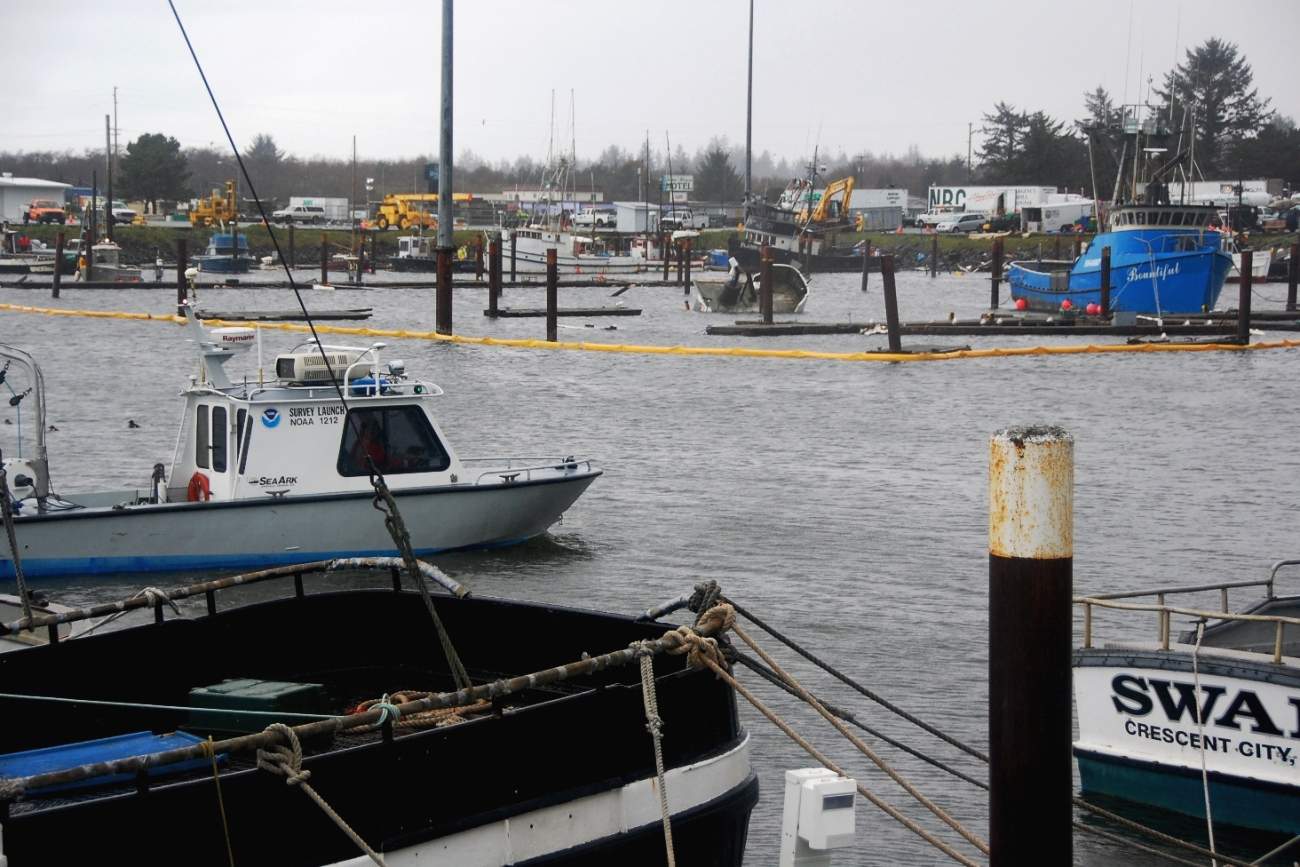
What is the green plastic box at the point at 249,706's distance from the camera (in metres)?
6.37

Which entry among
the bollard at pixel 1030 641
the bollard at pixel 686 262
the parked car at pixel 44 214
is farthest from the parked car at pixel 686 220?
the bollard at pixel 1030 641

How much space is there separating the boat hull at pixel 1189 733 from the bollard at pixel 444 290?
3064 centimetres

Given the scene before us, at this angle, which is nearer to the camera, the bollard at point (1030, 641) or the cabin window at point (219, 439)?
the bollard at point (1030, 641)

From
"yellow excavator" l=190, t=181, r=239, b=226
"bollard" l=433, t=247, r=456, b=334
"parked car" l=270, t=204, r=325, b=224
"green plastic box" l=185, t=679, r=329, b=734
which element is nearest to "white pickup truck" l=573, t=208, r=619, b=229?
"parked car" l=270, t=204, r=325, b=224

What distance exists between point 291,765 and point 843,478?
16.2 m

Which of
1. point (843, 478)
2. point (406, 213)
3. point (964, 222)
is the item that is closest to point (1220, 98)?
point (964, 222)

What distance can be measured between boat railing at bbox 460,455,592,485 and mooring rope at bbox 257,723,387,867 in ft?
31.7

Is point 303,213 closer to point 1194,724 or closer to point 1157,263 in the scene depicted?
point 1157,263

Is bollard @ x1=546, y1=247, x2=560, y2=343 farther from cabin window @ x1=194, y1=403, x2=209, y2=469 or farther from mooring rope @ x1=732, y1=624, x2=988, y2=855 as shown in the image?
mooring rope @ x1=732, y1=624, x2=988, y2=855

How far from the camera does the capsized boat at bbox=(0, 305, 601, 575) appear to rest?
1352 centimetres

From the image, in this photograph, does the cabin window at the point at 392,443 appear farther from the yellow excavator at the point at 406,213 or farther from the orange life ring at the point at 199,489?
the yellow excavator at the point at 406,213

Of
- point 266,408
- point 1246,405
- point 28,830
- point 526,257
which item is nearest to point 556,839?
point 28,830

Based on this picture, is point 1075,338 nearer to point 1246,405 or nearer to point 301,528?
point 1246,405

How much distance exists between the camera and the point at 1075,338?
139 feet
